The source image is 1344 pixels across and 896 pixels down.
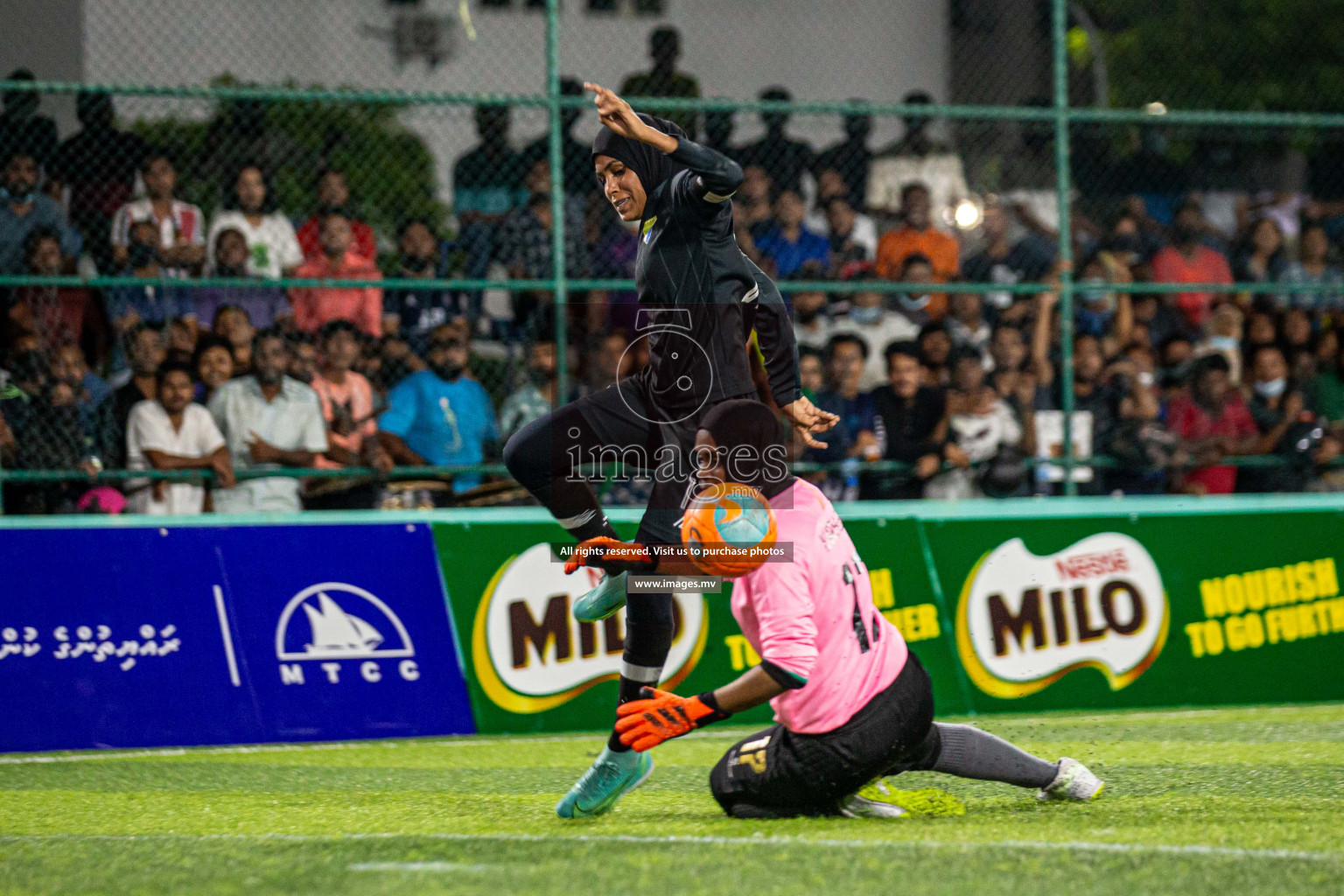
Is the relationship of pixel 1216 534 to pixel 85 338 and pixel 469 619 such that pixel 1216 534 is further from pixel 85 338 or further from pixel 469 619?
pixel 85 338

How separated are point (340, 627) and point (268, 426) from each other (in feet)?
5.72

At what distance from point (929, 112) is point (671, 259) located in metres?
4.92

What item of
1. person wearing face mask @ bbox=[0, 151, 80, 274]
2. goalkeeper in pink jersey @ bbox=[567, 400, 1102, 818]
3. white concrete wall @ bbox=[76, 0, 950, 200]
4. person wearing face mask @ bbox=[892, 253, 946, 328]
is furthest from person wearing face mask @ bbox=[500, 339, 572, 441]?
white concrete wall @ bbox=[76, 0, 950, 200]

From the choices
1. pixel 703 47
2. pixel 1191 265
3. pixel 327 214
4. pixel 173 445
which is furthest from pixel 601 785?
pixel 703 47

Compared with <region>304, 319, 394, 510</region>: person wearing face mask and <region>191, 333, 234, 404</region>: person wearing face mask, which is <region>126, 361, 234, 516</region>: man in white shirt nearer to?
<region>191, 333, 234, 404</region>: person wearing face mask

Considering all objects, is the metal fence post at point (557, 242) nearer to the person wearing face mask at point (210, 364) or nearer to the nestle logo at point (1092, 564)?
the person wearing face mask at point (210, 364)

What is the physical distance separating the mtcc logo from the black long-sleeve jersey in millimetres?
2950

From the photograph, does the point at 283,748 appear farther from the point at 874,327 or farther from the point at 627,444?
the point at 874,327

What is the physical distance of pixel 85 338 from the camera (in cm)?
881

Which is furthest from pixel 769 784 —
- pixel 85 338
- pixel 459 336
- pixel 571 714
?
pixel 85 338

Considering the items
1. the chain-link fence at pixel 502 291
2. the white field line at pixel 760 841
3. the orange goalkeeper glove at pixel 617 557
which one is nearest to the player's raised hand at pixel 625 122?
the orange goalkeeper glove at pixel 617 557

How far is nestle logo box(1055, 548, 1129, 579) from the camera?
26.9ft

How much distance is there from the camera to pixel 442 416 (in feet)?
30.3

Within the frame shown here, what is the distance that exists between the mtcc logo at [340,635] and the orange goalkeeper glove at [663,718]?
11.0 ft
